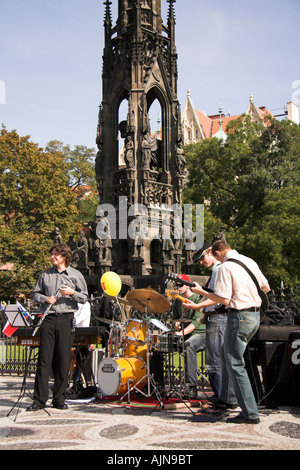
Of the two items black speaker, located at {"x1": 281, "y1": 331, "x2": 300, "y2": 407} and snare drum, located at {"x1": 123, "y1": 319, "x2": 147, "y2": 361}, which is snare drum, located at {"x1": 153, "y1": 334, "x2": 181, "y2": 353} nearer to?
snare drum, located at {"x1": 123, "y1": 319, "x2": 147, "y2": 361}

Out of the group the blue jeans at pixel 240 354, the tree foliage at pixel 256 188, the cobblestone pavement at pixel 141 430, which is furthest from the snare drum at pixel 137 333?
the tree foliage at pixel 256 188

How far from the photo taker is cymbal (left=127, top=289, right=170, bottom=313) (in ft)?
24.7

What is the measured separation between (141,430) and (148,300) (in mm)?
2219

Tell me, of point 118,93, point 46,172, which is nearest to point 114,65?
point 118,93

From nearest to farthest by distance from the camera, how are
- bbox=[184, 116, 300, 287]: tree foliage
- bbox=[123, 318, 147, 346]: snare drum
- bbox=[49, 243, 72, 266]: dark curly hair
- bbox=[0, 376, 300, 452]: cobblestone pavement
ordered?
bbox=[0, 376, 300, 452]: cobblestone pavement → bbox=[49, 243, 72, 266]: dark curly hair → bbox=[123, 318, 147, 346]: snare drum → bbox=[184, 116, 300, 287]: tree foliage

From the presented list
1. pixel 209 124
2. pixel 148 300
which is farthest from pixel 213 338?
pixel 209 124

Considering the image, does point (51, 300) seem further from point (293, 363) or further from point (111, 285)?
point (293, 363)

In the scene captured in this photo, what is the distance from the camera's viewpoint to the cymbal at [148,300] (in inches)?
296

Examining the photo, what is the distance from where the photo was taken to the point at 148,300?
25.1ft

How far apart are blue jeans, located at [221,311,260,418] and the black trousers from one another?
224 cm

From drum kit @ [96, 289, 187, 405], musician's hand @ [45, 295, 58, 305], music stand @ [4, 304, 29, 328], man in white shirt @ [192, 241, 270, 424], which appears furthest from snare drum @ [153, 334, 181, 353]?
music stand @ [4, 304, 29, 328]

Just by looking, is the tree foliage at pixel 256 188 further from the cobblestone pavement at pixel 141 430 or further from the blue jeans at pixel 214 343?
the cobblestone pavement at pixel 141 430
